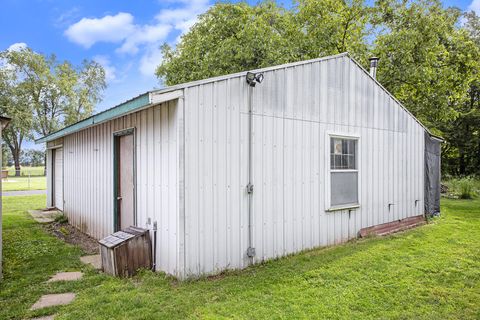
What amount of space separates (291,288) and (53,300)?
2584 mm

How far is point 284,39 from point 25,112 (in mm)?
26621

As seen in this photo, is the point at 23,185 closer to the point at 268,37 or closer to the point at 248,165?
the point at 268,37

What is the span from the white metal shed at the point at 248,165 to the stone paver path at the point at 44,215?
1.84 m

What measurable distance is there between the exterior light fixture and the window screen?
6.78ft

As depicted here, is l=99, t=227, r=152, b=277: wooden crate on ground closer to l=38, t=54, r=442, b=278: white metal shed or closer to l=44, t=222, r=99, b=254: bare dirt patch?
l=38, t=54, r=442, b=278: white metal shed

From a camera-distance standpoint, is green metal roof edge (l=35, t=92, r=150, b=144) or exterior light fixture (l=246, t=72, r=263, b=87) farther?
exterior light fixture (l=246, t=72, r=263, b=87)

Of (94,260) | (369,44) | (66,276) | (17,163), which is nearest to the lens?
(66,276)

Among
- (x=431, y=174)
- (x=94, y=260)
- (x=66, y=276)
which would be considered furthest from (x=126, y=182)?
(x=431, y=174)

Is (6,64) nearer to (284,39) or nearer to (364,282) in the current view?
(284,39)

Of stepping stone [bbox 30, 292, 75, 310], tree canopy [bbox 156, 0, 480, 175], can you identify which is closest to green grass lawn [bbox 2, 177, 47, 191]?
tree canopy [bbox 156, 0, 480, 175]

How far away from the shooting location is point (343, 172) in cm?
604

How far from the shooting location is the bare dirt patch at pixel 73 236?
589cm

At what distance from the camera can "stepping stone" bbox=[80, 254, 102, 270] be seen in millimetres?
4674

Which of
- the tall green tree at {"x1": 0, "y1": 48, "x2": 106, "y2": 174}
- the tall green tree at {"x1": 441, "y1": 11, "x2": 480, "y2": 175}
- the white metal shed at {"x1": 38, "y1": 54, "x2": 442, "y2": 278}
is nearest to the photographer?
the white metal shed at {"x1": 38, "y1": 54, "x2": 442, "y2": 278}
